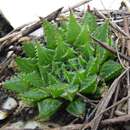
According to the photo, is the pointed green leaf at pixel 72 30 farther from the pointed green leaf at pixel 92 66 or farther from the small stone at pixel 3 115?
the small stone at pixel 3 115

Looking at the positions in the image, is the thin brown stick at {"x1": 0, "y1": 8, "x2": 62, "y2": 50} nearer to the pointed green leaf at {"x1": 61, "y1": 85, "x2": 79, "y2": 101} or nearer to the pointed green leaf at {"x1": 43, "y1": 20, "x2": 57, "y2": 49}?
the pointed green leaf at {"x1": 43, "y1": 20, "x2": 57, "y2": 49}

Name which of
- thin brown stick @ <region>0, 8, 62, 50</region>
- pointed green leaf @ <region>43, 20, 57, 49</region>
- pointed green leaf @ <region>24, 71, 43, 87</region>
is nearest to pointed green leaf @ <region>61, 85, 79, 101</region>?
pointed green leaf @ <region>24, 71, 43, 87</region>

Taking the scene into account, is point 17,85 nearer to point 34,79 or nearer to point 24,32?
point 34,79

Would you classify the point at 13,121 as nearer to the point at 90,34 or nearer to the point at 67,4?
the point at 90,34

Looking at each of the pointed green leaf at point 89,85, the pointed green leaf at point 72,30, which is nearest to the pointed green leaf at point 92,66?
the pointed green leaf at point 89,85

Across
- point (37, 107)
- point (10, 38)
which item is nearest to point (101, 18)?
point (10, 38)

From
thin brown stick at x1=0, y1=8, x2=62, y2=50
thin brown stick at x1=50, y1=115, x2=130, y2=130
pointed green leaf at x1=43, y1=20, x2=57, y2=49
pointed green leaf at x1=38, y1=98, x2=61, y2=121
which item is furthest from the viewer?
thin brown stick at x1=0, y1=8, x2=62, y2=50

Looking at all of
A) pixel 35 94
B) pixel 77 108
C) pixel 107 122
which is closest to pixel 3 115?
pixel 35 94

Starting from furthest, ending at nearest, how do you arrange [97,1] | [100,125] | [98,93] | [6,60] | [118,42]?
1. [97,1]
2. [6,60]
3. [118,42]
4. [98,93]
5. [100,125]
